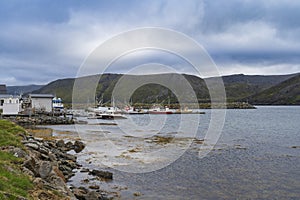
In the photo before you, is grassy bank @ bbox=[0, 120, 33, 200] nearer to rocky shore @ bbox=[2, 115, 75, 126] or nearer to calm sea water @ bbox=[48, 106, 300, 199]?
calm sea water @ bbox=[48, 106, 300, 199]

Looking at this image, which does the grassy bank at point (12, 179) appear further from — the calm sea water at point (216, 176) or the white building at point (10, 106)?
the white building at point (10, 106)

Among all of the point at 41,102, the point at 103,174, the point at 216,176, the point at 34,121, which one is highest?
the point at 41,102

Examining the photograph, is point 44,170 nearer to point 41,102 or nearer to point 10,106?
point 10,106

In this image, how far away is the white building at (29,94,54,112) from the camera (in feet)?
274

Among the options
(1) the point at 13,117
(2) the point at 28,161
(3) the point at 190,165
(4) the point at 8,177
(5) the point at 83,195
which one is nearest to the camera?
(4) the point at 8,177

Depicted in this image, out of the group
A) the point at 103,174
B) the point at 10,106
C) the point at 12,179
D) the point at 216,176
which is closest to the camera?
the point at 12,179

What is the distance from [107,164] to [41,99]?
216 ft

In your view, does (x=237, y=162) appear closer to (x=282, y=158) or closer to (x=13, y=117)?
(x=282, y=158)

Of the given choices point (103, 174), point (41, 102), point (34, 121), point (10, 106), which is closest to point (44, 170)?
point (103, 174)

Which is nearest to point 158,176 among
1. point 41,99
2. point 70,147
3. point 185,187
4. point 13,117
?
point 185,187

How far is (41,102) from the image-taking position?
282 ft

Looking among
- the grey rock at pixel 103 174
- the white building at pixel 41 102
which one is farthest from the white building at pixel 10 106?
the grey rock at pixel 103 174

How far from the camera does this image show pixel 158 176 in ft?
71.7

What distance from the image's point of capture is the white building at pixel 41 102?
274ft
